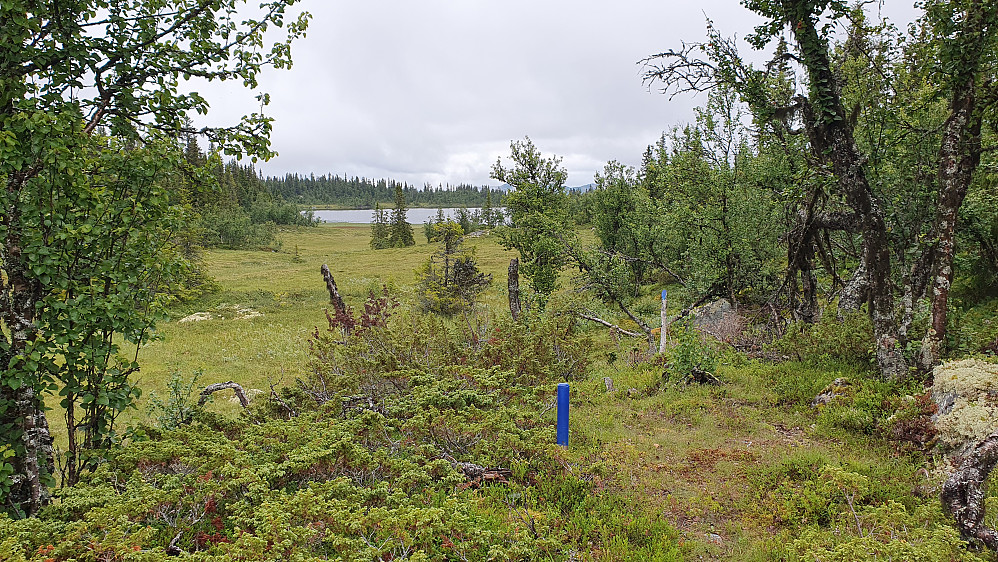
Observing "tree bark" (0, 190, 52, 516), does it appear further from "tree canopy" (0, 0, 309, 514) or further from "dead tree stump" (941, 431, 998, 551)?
"dead tree stump" (941, 431, 998, 551)

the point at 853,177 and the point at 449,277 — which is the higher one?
the point at 853,177

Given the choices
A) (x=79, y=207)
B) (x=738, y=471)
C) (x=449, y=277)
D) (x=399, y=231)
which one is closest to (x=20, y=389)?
(x=79, y=207)

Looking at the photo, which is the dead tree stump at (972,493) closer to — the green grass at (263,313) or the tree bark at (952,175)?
the tree bark at (952,175)

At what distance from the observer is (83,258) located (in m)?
4.97

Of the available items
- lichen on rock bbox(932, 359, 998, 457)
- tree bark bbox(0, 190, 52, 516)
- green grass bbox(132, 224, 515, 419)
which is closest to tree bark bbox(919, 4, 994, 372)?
lichen on rock bbox(932, 359, 998, 457)

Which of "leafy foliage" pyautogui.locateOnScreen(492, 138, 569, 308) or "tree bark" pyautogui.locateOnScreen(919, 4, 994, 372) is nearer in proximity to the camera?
"tree bark" pyautogui.locateOnScreen(919, 4, 994, 372)

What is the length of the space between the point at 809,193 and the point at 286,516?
1063 centimetres

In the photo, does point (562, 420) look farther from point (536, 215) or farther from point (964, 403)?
point (536, 215)

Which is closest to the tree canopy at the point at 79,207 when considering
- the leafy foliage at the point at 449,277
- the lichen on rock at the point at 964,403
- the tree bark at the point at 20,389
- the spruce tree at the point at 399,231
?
the tree bark at the point at 20,389

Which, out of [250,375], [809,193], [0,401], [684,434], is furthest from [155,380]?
[809,193]

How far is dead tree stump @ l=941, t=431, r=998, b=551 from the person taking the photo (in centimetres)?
410

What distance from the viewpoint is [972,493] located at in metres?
4.23

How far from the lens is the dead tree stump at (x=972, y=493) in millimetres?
4098

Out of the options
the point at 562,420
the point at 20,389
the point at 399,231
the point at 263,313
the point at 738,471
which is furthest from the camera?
the point at 399,231
